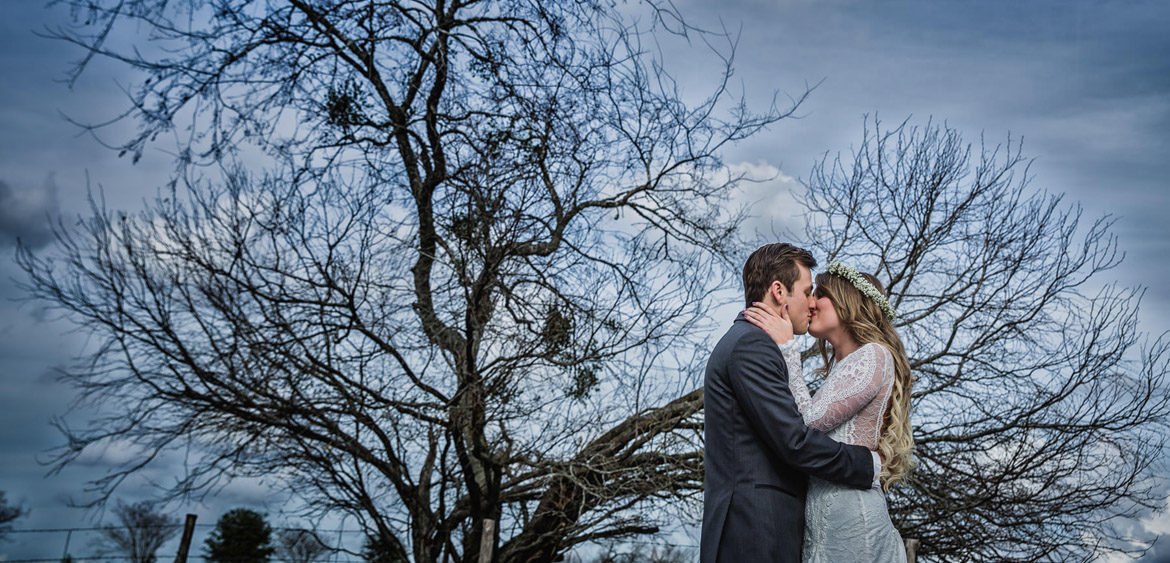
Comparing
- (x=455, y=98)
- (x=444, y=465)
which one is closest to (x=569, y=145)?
(x=455, y=98)

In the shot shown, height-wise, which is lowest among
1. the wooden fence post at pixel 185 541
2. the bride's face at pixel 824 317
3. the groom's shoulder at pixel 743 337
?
the groom's shoulder at pixel 743 337

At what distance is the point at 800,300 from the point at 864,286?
220 mm

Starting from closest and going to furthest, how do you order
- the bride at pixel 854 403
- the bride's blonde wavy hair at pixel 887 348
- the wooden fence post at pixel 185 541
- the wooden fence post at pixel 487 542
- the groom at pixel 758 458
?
the groom at pixel 758 458, the bride at pixel 854 403, the bride's blonde wavy hair at pixel 887 348, the wooden fence post at pixel 487 542, the wooden fence post at pixel 185 541

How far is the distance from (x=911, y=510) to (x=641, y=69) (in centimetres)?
428

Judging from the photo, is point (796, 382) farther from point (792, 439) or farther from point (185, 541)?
point (185, 541)

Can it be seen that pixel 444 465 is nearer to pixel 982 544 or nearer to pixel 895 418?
pixel 982 544

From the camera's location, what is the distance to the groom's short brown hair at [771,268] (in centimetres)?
244

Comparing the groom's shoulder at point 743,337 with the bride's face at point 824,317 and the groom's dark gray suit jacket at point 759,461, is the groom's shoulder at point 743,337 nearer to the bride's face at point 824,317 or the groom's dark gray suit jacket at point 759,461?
the groom's dark gray suit jacket at point 759,461

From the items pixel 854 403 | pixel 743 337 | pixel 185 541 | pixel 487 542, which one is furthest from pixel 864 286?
pixel 185 541

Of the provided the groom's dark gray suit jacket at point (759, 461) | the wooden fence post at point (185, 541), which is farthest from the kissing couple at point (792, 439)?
the wooden fence post at point (185, 541)

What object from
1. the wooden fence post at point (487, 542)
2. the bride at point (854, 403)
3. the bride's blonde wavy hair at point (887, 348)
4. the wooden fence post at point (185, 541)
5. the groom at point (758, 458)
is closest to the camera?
the groom at point (758, 458)

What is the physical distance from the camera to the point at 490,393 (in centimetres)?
619

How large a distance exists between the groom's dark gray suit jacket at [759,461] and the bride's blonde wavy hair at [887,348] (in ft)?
0.54

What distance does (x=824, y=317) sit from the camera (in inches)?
101
